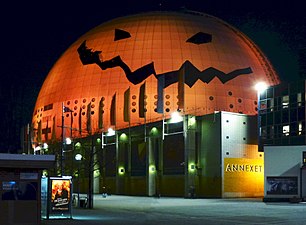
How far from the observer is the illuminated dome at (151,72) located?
91.8 meters

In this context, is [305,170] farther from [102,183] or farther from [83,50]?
[83,50]

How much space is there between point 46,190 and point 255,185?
1815 inches

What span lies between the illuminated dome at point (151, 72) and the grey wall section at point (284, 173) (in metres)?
29.1

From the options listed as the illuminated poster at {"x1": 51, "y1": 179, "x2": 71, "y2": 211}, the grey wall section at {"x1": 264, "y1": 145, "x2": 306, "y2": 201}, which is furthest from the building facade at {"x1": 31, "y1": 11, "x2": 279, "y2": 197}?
the illuminated poster at {"x1": 51, "y1": 179, "x2": 71, "y2": 211}

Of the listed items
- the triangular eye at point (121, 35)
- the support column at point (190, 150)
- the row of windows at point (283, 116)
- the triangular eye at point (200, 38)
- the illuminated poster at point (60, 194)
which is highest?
the triangular eye at point (121, 35)

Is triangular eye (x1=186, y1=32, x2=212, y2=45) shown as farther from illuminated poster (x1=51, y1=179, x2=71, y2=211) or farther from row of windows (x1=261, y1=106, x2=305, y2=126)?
illuminated poster (x1=51, y1=179, x2=71, y2=211)

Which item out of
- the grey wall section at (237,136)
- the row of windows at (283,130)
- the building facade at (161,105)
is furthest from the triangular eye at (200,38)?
the row of windows at (283,130)

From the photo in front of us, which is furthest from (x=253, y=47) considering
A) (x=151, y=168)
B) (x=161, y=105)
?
(x=151, y=168)

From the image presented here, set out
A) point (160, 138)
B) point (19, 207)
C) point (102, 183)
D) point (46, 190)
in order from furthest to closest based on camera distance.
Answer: point (102, 183), point (160, 138), point (46, 190), point (19, 207)

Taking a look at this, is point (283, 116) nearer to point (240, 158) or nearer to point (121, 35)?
point (240, 158)

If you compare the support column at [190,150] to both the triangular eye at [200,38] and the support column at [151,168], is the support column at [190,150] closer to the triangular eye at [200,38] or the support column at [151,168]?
the support column at [151,168]

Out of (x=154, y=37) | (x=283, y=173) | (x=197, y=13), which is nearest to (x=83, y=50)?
(x=154, y=37)

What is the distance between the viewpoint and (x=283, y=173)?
188 feet

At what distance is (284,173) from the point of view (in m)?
57.2
